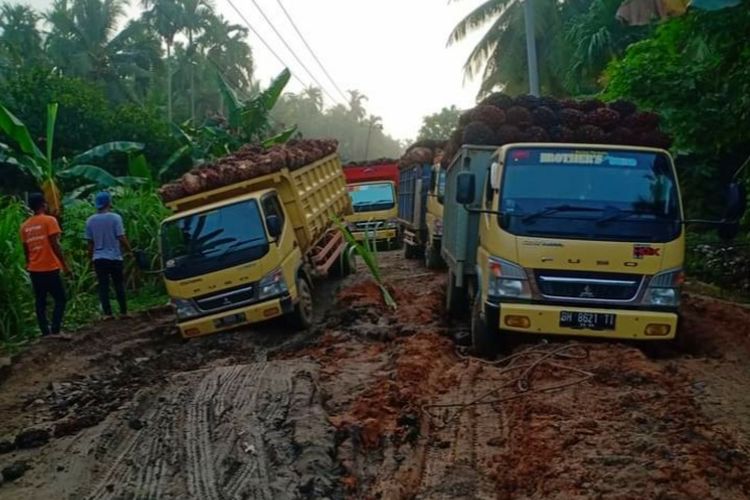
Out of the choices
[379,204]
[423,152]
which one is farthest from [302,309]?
[379,204]

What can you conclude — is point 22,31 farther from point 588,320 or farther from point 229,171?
point 588,320

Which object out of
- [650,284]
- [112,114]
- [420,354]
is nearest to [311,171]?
[420,354]

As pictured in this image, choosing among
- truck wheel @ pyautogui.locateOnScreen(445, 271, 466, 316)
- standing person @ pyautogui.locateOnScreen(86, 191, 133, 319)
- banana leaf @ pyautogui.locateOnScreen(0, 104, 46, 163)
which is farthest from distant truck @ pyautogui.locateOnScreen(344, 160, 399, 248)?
truck wheel @ pyautogui.locateOnScreen(445, 271, 466, 316)

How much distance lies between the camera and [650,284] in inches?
297

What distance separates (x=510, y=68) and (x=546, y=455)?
25388mm

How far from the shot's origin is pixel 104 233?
11125mm

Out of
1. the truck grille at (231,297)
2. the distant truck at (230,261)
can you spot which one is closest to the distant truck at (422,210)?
the distant truck at (230,261)

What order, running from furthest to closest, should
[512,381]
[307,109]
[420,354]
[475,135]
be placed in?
[307,109]
[475,135]
[420,354]
[512,381]

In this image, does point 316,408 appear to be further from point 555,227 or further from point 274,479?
point 555,227

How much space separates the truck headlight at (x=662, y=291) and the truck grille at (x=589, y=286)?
0.38ft

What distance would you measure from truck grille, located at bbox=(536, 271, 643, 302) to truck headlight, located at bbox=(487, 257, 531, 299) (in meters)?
0.15

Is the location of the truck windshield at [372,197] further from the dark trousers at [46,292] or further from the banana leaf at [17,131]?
the dark trousers at [46,292]

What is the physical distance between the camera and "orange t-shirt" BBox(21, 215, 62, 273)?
9.98 m

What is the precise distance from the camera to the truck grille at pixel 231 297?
10.2m
